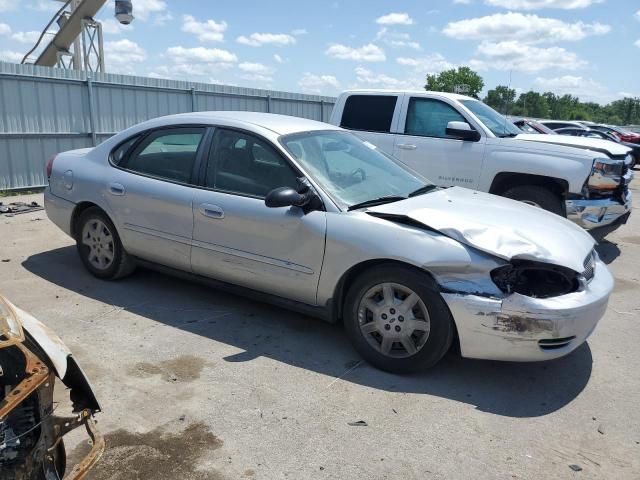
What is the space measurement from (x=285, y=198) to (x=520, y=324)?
5.71 feet

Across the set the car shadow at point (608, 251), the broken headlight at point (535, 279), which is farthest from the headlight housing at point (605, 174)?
the broken headlight at point (535, 279)

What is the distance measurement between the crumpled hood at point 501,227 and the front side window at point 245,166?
2.62 feet

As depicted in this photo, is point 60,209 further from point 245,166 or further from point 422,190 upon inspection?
point 422,190

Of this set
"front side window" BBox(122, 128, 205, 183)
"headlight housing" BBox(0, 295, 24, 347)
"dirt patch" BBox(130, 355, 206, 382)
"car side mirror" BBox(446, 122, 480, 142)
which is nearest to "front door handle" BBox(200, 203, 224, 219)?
"front side window" BBox(122, 128, 205, 183)

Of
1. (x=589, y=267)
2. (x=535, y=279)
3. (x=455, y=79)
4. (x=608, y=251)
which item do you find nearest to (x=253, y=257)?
(x=535, y=279)

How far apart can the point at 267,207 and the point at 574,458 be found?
2502 millimetres

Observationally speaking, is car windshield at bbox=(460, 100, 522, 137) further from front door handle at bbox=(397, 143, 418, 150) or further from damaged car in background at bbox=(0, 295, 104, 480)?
damaged car in background at bbox=(0, 295, 104, 480)

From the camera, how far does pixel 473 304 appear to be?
11.1 feet

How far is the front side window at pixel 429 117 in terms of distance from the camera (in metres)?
7.36

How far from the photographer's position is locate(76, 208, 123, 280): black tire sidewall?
515 centimetres

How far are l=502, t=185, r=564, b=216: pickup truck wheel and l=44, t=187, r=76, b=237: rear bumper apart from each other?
16.6 ft

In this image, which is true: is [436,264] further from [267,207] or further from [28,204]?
[28,204]

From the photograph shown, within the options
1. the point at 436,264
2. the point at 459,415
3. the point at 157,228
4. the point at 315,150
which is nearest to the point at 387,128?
the point at 315,150

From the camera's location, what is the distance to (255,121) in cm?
459
